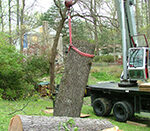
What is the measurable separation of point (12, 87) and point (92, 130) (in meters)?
9.32

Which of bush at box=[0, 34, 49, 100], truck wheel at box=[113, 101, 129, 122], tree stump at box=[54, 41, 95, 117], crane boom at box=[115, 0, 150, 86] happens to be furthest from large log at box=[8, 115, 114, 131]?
bush at box=[0, 34, 49, 100]

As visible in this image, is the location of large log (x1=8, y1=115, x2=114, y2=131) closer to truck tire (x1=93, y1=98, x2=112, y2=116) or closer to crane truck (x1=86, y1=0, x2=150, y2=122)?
crane truck (x1=86, y1=0, x2=150, y2=122)

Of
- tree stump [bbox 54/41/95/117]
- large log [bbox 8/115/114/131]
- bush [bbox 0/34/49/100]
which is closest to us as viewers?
large log [bbox 8/115/114/131]

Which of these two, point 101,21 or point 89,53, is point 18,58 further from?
point 89,53

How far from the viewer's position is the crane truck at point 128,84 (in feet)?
29.0

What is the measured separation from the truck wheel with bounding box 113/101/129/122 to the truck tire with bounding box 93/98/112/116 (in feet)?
1.58

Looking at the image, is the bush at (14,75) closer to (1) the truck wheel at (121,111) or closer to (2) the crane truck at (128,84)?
(2) the crane truck at (128,84)

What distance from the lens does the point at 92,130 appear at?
4.17 m

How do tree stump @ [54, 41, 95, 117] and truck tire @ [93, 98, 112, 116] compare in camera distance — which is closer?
tree stump @ [54, 41, 95, 117]

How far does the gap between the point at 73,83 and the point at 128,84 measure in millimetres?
5266

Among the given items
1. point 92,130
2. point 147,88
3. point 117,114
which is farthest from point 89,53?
point 117,114

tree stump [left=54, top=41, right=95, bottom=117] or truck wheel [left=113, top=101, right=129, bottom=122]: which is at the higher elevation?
tree stump [left=54, top=41, right=95, bottom=117]

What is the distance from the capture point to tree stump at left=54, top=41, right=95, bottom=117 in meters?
5.07

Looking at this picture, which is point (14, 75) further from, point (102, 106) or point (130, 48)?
point (130, 48)
